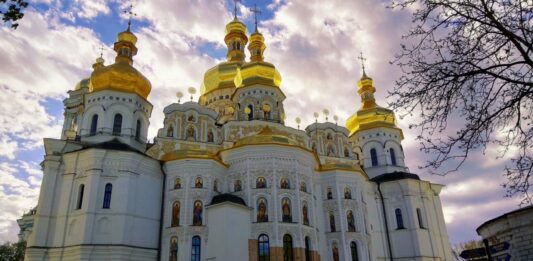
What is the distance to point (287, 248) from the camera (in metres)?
21.0

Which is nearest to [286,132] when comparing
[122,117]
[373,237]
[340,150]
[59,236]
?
[340,150]

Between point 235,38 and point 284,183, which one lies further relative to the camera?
point 235,38

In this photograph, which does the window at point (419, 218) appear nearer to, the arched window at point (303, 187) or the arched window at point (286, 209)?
the arched window at point (303, 187)

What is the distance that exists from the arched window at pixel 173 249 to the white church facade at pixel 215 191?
5cm

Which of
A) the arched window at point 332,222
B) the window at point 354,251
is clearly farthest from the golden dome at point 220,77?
the window at point 354,251

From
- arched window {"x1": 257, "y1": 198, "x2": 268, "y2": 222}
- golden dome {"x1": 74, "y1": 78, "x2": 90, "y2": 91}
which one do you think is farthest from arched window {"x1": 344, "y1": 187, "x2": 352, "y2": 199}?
golden dome {"x1": 74, "y1": 78, "x2": 90, "y2": 91}

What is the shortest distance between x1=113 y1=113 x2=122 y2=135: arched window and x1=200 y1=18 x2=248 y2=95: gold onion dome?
11560mm

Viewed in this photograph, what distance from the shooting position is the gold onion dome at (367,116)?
3384cm

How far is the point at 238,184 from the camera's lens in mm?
22891

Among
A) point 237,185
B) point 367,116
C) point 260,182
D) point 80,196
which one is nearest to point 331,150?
point 367,116

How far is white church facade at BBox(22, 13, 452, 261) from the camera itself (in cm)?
2047

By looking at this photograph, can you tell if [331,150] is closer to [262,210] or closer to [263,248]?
[262,210]

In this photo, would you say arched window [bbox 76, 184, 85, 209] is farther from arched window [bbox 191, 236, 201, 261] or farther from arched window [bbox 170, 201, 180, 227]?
arched window [bbox 191, 236, 201, 261]

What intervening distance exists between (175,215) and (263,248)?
16.0ft
